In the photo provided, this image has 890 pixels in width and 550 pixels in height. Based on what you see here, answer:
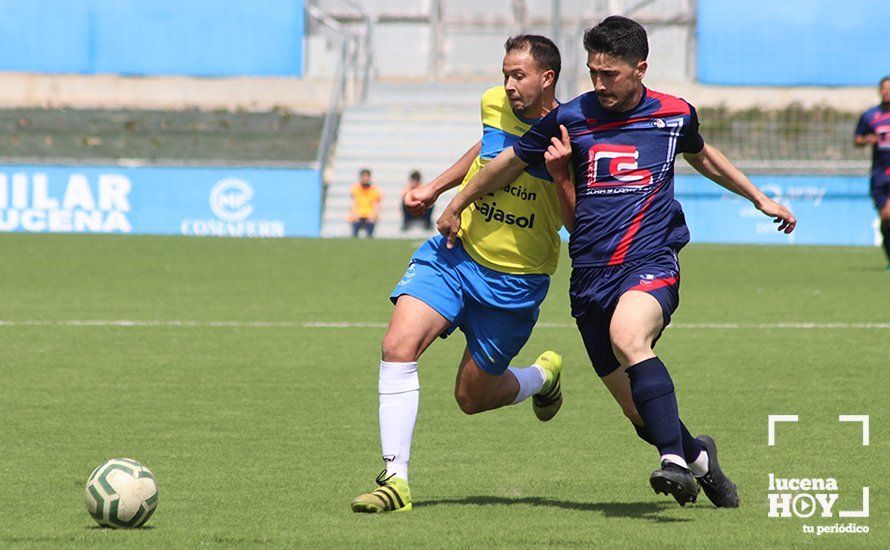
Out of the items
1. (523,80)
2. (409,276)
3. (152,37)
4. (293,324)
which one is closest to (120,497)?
(409,276)

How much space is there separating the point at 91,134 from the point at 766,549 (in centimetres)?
2842

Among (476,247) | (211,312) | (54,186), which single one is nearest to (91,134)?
(54,186)

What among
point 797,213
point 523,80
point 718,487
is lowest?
point 797,213

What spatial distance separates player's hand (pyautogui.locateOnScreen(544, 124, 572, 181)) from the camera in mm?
5613

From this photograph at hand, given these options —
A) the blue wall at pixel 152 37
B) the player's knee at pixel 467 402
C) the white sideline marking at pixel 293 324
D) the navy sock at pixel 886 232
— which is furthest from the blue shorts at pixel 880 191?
the blue wall at pixel 152 37

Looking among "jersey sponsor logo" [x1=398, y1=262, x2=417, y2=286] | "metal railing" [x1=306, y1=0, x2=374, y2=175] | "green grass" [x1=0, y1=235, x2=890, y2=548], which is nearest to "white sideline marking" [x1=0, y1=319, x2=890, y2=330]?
"green grass" [x1=0, y1=235, x2=890, y2=548]

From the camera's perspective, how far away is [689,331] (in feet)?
40.5

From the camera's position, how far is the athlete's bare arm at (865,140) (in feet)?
55.3

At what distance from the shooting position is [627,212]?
5.66 m

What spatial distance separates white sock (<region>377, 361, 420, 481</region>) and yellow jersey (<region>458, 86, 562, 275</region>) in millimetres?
572

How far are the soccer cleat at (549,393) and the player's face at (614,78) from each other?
207 centimetres

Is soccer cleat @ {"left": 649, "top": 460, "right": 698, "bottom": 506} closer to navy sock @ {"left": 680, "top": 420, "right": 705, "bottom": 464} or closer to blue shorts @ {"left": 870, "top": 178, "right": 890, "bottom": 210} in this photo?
navy sock @ {"left": 680, "top": 420, "right": 705, "bottom": 464}

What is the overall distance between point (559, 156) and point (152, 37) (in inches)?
1131

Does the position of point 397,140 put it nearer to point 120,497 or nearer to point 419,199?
point 419,199
